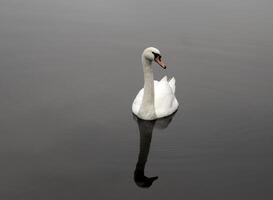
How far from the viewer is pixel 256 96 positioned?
9922mm

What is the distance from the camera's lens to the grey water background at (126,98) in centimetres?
755

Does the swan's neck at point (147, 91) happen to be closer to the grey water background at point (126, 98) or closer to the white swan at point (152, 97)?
the white swan at point (152, 97)

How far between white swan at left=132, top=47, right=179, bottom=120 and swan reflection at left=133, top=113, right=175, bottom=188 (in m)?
0.08

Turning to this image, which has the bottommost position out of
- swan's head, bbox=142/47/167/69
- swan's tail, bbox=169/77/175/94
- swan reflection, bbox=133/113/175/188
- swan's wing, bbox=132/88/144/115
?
swan reflection, bbox=133/113/175/188

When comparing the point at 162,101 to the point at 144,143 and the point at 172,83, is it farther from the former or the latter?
the point at 144,143

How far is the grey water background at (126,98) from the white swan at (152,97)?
0.75ft

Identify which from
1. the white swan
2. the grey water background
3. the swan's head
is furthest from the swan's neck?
the grey water background

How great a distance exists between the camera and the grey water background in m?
7.55

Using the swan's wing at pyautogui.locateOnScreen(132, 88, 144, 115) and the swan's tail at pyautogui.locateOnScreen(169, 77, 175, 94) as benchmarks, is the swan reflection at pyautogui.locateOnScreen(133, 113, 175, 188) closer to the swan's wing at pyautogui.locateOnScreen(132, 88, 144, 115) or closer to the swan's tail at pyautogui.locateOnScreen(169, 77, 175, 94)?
the swan's wing at pyautogui.locateOnScreen(132, 88, 144, 115)

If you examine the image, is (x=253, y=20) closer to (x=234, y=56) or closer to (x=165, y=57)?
(x=234, y=56)

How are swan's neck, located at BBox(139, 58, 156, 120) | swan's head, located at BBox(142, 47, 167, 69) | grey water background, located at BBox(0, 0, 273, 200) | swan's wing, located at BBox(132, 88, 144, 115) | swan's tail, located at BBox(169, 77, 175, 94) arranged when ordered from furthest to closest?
swan's tail, located at BBox(169, 77, 175, 94) → swan's wing, located at BBox(132, 88, 144, 115) → swan's neck, located at BBox(139, 58, 156, 120) → swan's head, located at BBox(142, 47, 167, 69) → grey water background, located at BBox(0, 0, 273, 200)

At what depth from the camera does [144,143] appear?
8500 millimetres

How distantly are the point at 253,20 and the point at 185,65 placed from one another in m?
3.16

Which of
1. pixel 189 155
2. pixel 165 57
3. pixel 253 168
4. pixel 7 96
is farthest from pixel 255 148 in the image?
pixel 7 96
